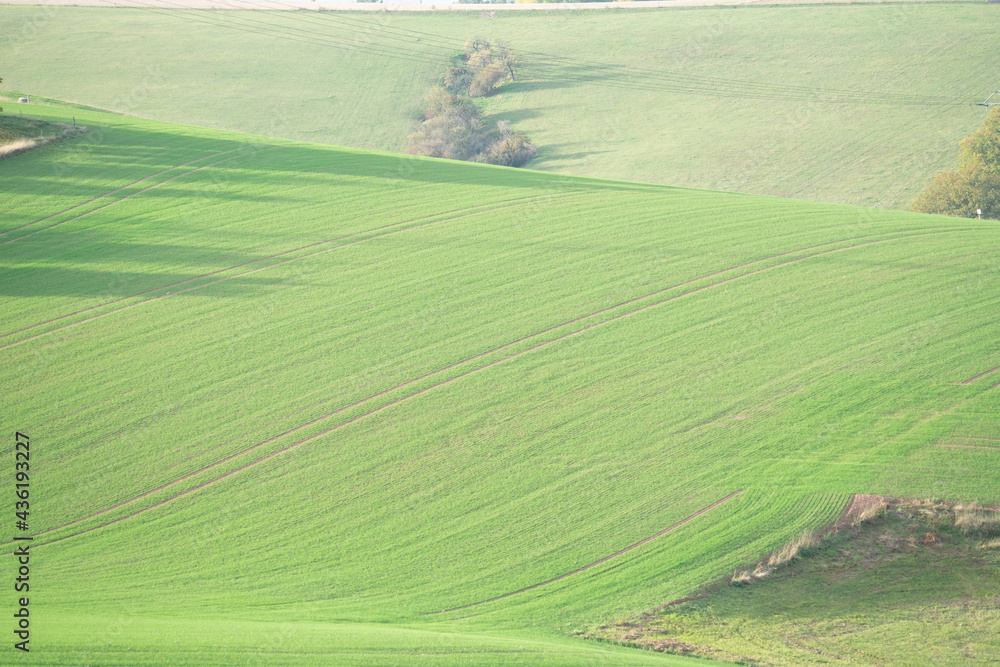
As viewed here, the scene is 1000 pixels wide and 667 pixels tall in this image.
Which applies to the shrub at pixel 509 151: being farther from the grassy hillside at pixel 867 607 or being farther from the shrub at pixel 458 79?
the grassy hillside at pixel 867 607

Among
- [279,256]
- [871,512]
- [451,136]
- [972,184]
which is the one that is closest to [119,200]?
[279,256]

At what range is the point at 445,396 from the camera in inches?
818

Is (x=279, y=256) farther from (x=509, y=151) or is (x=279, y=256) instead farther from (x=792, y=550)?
(x=509, y=151)

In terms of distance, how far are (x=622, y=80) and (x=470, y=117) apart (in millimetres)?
15835

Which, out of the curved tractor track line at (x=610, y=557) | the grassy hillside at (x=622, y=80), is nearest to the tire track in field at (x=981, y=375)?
the curved tractor track line at (x=610, y=557)

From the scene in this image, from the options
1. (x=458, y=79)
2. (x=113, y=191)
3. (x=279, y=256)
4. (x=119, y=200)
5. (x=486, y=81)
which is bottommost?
(x=279, y=256)

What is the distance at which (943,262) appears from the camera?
26906mm

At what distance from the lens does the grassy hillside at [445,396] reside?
15.2 meters

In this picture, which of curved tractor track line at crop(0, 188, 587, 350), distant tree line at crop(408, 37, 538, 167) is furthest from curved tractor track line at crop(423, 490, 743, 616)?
distant tree line at crop(408, 37, 538, 167)

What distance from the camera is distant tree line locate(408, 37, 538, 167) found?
5488 centimetres

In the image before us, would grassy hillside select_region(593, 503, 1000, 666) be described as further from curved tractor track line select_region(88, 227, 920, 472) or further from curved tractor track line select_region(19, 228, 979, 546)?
curved tractor track line select_region(88, 227, 920, 472)

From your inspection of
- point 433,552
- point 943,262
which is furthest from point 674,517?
point 943,262

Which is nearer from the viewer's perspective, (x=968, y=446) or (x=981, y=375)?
(x=968, y=446)

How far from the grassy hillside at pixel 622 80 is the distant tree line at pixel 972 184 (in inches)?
115
